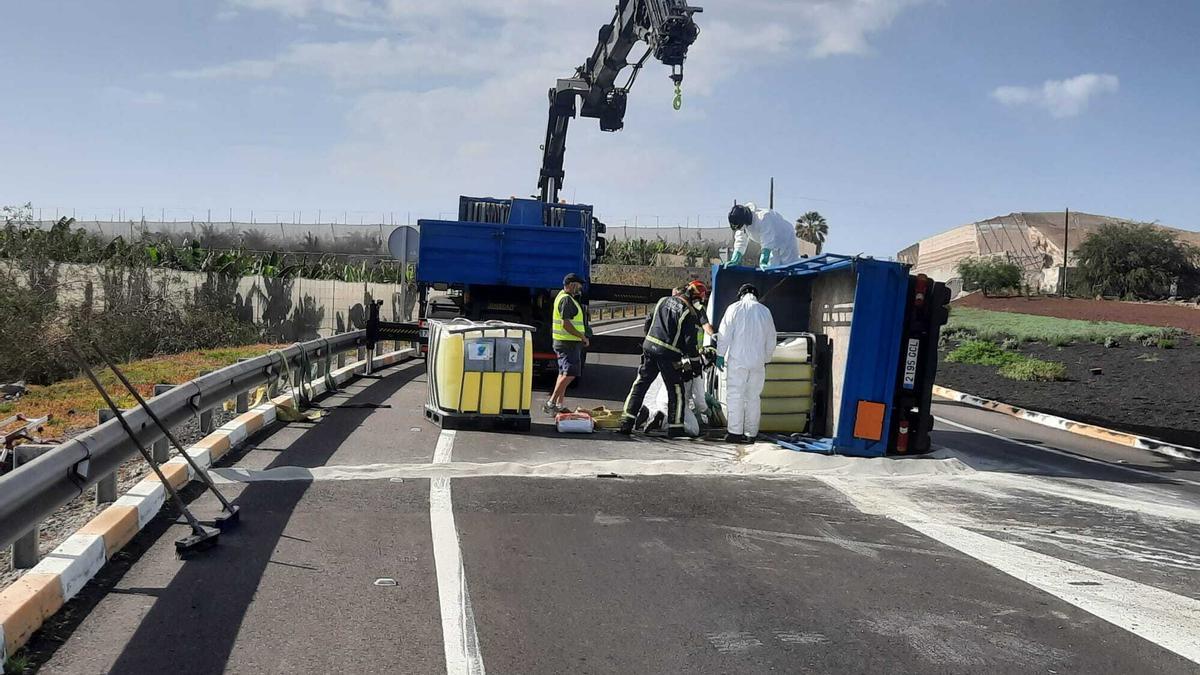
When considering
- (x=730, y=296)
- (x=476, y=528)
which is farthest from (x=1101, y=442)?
(x=476, y=528)

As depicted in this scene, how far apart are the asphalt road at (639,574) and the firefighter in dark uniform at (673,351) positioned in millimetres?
Answer: 1476

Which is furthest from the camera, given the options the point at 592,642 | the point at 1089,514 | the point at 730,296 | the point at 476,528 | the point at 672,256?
the point at 672,256

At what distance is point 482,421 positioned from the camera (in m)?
10.6

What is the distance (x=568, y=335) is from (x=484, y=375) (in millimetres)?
1848

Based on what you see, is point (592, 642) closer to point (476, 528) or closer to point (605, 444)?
point (476, 528)

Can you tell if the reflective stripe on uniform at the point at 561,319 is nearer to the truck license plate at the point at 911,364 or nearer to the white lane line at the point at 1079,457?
the truck license plate at the point at 911,364

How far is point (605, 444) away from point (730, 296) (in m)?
2.84

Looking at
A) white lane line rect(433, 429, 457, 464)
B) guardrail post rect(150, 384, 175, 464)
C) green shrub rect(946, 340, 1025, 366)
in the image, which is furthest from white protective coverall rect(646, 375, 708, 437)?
green shrub rect(946, 340, 1025, 366)

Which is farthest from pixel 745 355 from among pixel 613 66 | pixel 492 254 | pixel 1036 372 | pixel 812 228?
pixel 812 228

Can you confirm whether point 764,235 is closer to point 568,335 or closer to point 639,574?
point 568,335

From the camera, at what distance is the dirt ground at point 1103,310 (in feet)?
116

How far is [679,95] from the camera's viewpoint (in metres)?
14.4

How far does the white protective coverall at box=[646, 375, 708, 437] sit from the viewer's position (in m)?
10.9

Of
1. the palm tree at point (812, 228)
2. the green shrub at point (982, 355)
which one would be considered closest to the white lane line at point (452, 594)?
the green shrub at point (982, 355)
